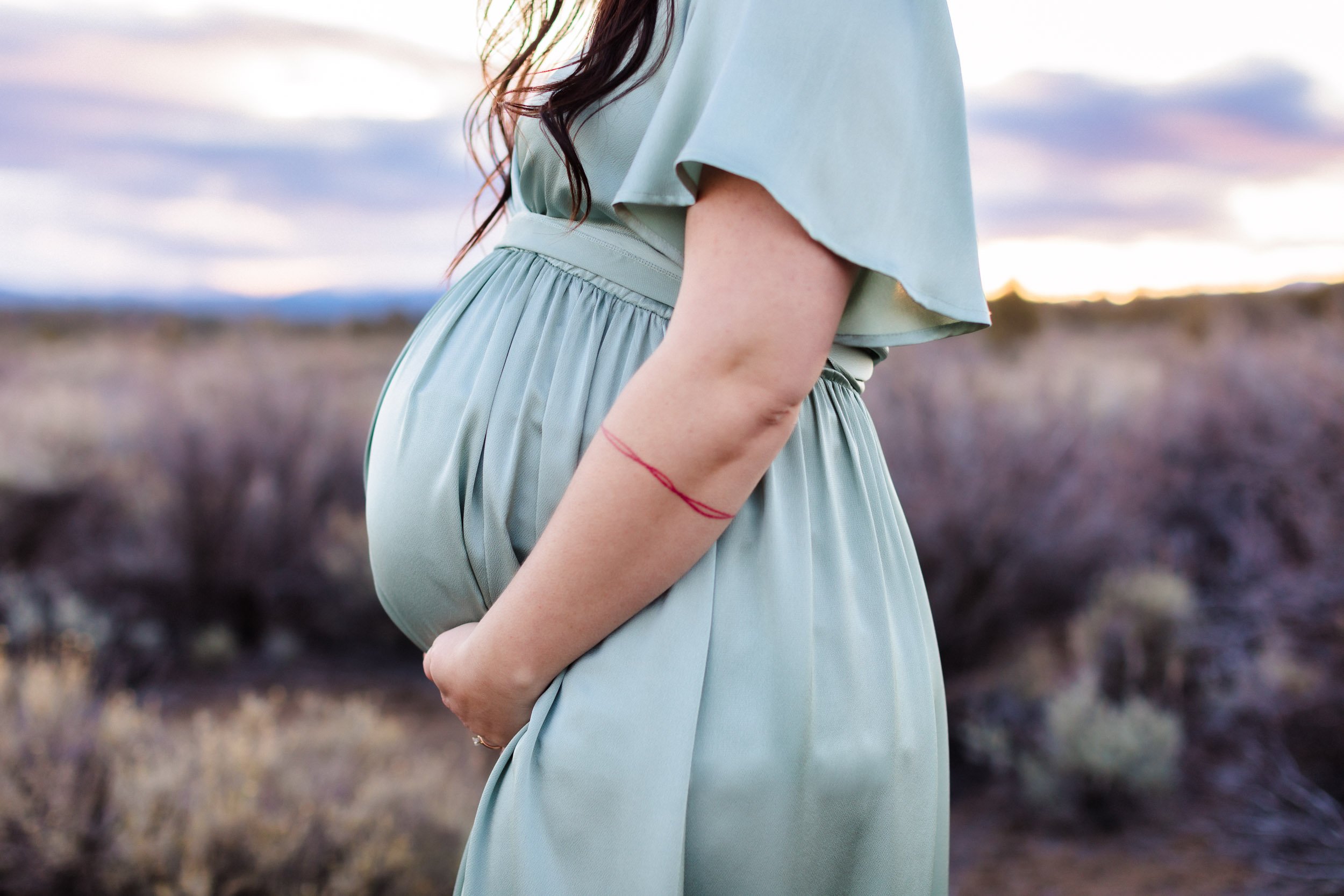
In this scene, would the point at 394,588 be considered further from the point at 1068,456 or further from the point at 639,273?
the point at 1068,456

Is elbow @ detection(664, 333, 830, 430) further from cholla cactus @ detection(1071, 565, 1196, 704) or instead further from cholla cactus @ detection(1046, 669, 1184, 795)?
cholla cactus @ detection(1071, 565, 1196, 704)

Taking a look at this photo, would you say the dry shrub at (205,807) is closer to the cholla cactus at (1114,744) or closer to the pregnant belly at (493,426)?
the pregnant belly at (493,426)

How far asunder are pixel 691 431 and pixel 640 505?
9cm

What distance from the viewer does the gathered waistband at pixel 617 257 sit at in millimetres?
987

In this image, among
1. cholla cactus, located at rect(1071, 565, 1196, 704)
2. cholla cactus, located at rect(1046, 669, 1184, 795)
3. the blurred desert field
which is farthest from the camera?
cholla cactus, located at rect(1071, 565, 1196, 704)

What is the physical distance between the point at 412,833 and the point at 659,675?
2.02 meters

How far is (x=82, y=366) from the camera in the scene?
39.6 feet

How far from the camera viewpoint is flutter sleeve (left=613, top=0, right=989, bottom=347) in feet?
2.57

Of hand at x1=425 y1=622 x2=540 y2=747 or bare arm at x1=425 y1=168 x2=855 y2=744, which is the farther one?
hand at x1=425 y1=622 x2=540 y2=747

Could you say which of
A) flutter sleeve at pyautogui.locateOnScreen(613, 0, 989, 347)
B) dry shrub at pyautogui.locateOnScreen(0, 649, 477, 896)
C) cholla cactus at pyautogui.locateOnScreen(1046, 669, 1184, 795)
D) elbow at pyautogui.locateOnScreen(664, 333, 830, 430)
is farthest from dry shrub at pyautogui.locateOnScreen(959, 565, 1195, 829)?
elbow at pyautogui.locateOnScreen(664, 333, 830, 430)

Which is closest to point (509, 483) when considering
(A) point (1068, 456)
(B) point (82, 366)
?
(A) point (1068, 456)

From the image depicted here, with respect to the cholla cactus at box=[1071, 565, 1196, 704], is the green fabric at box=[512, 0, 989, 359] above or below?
Answer: above

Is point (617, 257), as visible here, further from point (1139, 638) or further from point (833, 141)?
point (1139, 638)

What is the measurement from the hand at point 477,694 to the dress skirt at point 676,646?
0.11 feet
